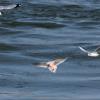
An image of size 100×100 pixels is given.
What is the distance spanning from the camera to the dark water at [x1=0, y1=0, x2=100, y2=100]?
364 inches

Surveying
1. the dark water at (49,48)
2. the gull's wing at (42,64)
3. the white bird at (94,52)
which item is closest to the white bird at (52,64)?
the gull's wing at (42,64)

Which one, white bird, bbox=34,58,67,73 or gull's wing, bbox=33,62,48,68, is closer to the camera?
white bird, bbox=34,58,67,73

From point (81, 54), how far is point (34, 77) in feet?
7.05

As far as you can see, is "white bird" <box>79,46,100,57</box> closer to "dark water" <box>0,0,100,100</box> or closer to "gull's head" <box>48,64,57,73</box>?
Result: "dark water" <box>0,0,100,100</box>

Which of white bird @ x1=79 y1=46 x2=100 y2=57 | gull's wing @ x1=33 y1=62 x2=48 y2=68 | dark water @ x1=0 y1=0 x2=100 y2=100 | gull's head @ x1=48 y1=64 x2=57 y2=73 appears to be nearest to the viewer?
dark water @ x1=0 y1=0 x2=100 y2=100

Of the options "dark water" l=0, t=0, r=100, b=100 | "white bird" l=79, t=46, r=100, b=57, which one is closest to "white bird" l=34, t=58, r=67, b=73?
"dark water" l=0, t=0, r=100, b=100

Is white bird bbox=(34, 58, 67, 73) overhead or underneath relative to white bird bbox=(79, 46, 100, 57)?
underneath

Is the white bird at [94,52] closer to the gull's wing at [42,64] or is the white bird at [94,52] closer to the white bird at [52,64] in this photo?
the white bird at [52,64]

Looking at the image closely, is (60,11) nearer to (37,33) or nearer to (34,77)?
(37,33)

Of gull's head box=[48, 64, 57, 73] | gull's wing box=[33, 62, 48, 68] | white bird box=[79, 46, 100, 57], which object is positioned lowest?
gull's head box=[48, 64, 57, 73]

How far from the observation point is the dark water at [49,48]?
9256 millimetres

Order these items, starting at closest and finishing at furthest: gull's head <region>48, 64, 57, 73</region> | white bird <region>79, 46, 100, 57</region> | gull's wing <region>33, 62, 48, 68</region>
Result: gull's head <region>48, 64, 57, 73</region> → gull's wing <region>33, 62, 48, 68</region> → white bird <region>79, 46, 100, 57</region>

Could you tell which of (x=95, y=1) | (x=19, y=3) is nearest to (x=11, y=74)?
(x=19, y=3)

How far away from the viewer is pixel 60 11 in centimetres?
1827
